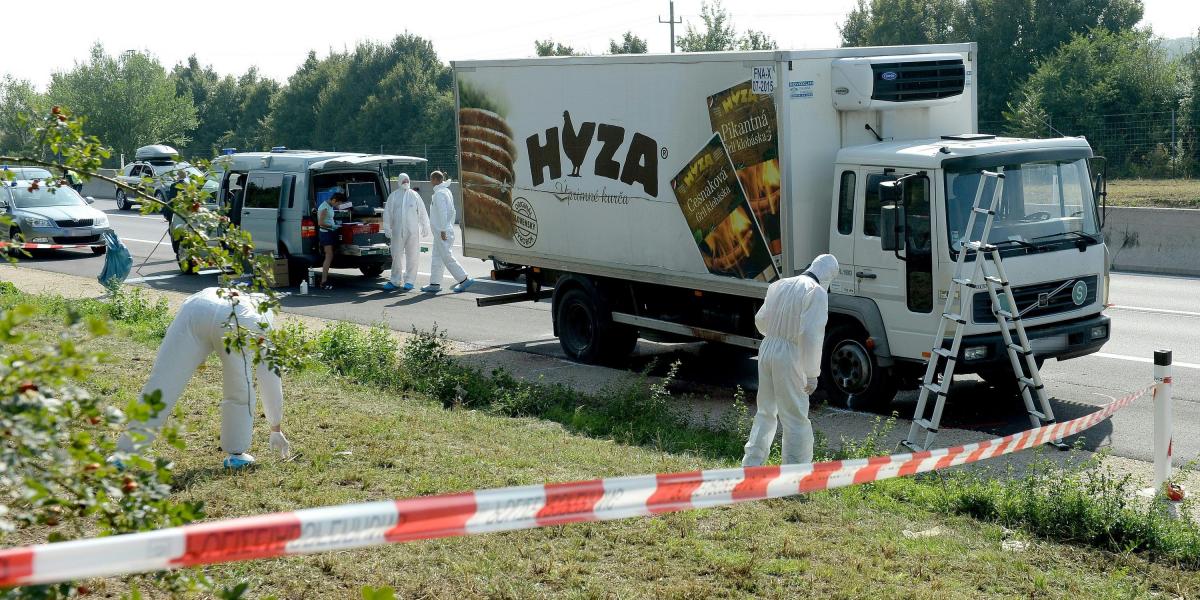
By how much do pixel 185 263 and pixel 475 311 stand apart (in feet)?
44.5

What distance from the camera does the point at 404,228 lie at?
19578mm

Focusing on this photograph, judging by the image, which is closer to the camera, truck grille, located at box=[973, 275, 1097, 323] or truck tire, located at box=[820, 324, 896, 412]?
truck grille, located at box=[973, 275, 1097, 323]

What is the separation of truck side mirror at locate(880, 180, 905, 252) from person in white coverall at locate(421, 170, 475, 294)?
1042 cm

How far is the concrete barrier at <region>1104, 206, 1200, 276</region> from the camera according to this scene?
66.3 ft

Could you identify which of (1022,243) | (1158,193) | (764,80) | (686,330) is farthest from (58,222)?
(1158,193)

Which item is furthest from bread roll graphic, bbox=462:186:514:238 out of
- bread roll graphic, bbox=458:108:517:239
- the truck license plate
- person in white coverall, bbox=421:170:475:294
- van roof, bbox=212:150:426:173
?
the truck license plate

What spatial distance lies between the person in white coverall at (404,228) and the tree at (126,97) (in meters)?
51.7

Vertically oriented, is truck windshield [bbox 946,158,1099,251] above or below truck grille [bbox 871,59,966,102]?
below

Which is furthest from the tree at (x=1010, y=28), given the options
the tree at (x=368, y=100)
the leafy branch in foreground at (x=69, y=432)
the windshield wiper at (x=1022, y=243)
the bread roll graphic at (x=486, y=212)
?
the leafy branch in foreground at (x=69, y=432)

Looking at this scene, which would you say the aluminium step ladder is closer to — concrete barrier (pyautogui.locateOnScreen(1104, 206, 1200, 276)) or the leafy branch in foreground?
the leafy branch in foreground

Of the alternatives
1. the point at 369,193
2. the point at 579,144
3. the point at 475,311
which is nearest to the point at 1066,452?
the point at 579,144

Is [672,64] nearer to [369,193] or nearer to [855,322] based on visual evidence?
[855,322]

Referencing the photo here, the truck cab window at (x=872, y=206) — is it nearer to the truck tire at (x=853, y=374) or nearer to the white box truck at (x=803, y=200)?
the white box truck at (x=803, y=200)

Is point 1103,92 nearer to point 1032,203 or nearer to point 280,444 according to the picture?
point 1032,203
